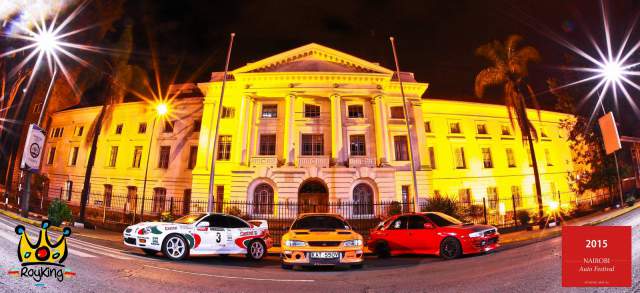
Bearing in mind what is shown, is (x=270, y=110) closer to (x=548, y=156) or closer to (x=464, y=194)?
(x=464, y=194)

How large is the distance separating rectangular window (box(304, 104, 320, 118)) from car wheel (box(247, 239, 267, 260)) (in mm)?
14880

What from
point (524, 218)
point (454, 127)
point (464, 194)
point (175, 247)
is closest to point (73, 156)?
point (175, 247)

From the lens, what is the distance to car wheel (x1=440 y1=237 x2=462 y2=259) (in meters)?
7.07

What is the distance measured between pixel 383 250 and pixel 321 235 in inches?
114

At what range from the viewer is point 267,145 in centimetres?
2114

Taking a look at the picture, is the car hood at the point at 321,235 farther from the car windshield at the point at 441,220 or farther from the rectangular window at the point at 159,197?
the rectangular window at the point at 159,197

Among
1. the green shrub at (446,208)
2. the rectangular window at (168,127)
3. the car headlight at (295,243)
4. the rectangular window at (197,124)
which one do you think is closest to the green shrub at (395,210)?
the green shrub at (446,208)

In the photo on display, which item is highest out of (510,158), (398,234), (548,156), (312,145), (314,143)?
(314,143)

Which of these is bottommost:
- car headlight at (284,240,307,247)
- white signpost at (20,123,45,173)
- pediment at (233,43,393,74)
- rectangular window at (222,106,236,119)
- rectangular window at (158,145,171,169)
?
car headlight at (284,240,307,247)

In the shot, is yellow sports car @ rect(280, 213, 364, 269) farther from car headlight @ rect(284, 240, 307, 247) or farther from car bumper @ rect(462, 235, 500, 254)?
car bumper @ rect(462, 235, 500, 254)

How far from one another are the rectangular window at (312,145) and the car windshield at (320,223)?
12.8 m

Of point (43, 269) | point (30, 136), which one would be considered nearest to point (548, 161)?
point (43, 269)

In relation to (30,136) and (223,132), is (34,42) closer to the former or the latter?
(30,136)

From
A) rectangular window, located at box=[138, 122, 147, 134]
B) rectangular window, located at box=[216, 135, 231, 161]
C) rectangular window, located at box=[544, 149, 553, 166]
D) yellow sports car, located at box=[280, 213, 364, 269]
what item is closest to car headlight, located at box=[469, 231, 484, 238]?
yellow sports car, located at box=[280, 213, 364, 269]
